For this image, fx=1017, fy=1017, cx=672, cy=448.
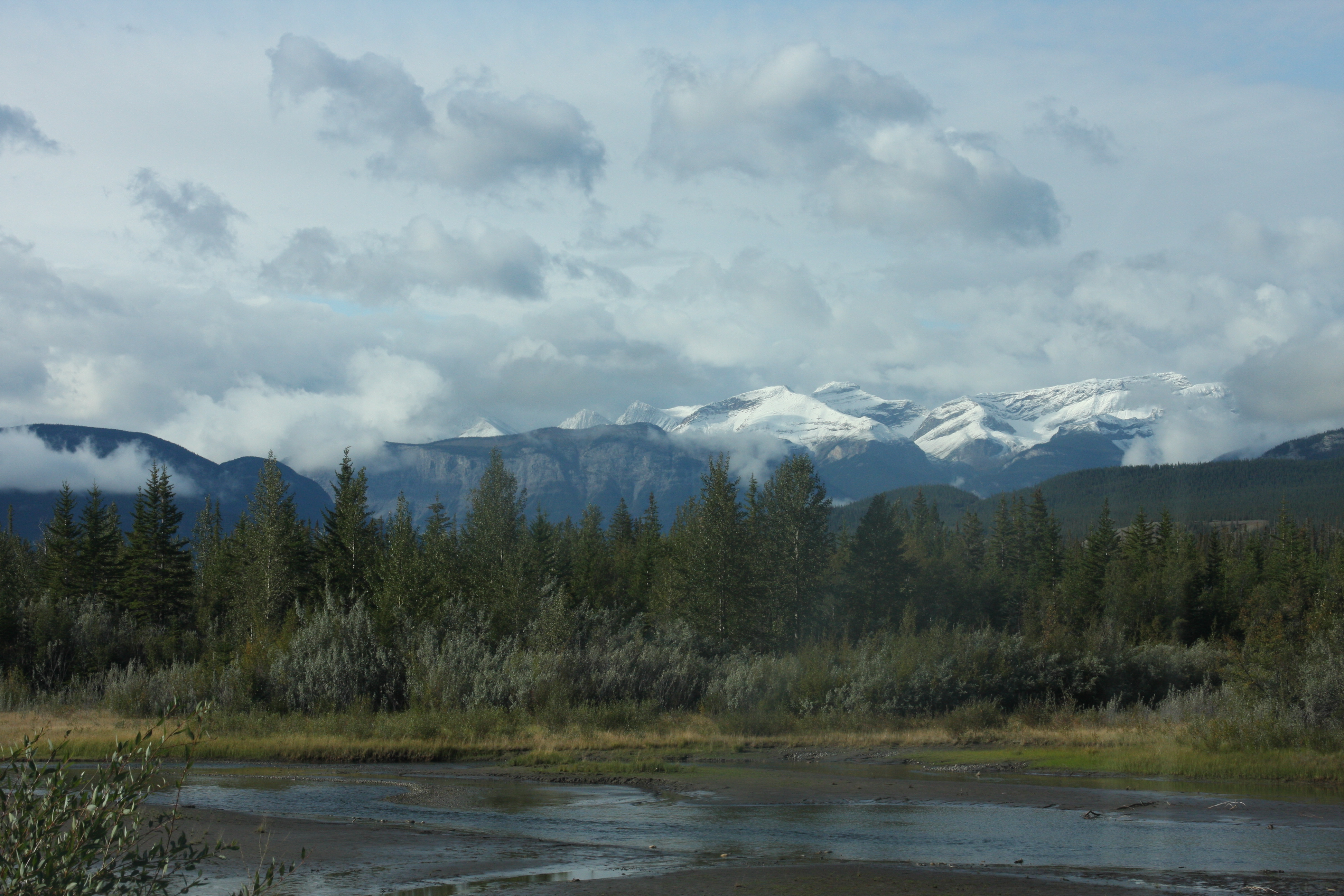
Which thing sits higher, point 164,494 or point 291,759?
point 164,494

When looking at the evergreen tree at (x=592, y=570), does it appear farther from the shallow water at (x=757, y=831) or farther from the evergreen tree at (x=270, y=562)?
the shallow water at (x=757, y=831)

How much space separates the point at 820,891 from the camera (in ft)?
46.1

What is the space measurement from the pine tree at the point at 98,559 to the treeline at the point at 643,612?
0.22m

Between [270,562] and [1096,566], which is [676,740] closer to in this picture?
[270,562]

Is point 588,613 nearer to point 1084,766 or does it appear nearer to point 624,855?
point 1084,766

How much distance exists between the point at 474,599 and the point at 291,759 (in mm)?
27504

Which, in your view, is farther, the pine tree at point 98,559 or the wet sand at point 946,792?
the pine tree at point 98,559

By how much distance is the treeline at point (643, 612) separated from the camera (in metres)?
43.8

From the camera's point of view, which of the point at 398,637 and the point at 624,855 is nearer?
the point at 624,855

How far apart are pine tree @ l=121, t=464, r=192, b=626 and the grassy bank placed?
2997 cm

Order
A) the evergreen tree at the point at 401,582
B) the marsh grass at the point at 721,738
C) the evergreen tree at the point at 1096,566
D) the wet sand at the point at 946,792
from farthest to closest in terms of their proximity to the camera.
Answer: the evergreen tree at the point at 1096,566, the evergreen tree at the point at 401,582, the marsh grass at the point at 721,738, the wet sand at the point at 946,792

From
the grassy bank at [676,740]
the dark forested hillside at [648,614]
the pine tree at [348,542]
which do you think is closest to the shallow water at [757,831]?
the grassy bank at [676,740]

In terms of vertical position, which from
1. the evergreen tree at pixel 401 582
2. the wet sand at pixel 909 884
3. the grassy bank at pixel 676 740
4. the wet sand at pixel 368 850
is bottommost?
the grassy bank at pixel 676 740

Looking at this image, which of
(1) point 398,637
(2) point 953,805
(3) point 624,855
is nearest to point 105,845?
(3) point 624,855
